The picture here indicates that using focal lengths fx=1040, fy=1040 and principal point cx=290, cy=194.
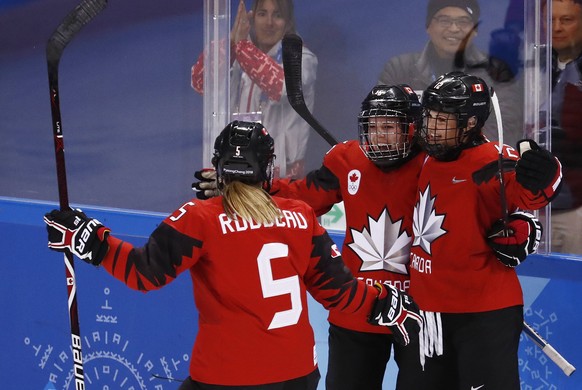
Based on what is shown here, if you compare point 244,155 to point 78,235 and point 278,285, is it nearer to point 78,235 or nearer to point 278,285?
point 278,285

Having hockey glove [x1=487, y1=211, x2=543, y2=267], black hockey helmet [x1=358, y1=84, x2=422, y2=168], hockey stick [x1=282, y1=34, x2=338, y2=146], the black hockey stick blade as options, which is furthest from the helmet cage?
the black hockey stick blade

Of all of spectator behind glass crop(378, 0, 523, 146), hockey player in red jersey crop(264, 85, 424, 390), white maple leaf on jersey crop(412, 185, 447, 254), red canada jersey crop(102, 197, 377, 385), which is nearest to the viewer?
red canada jersey crop(102, 197, 377, 385)

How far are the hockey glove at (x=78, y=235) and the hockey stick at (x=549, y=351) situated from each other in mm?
1209

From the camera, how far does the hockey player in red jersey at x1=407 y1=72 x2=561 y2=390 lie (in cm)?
271

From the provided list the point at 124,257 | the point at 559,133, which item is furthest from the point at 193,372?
the point at 559,133

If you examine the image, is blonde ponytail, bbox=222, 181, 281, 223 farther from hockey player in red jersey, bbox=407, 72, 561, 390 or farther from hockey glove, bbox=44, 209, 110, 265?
hockey player in red jersey, bbox=407, 72, 561, 390

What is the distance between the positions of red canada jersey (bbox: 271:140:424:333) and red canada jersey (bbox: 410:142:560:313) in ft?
0.40

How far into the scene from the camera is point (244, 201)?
→ 2379 millimetres

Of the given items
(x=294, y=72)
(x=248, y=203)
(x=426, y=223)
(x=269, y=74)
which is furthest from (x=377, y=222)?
(x=269, y=74)

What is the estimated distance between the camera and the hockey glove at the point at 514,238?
8.68 ft

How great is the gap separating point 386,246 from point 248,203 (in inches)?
26.4

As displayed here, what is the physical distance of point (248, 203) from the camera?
2.37 meters

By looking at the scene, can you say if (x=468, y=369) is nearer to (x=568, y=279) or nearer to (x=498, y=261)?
(x=498, y=261)

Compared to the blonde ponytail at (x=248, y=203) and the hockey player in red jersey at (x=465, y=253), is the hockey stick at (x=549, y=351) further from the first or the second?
the blonde ponytail at (x=248, y=203)
